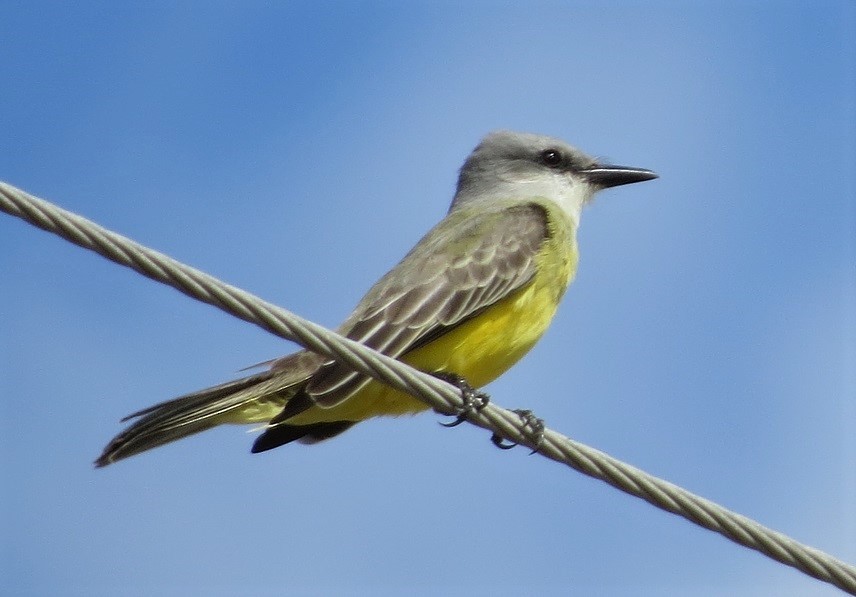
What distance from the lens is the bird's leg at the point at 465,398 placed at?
4.91 metres

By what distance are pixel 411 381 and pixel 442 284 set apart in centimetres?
203

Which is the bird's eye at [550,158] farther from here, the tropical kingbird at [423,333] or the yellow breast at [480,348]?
the yellow breast at [480,348]

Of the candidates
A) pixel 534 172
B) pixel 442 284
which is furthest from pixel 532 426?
pixel 534 172

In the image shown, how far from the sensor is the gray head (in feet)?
26.9

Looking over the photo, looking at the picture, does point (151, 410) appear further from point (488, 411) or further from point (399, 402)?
point (488, 411)

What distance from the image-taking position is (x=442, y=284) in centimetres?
645

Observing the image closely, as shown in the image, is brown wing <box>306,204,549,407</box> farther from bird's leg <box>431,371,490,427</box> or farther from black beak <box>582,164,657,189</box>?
black beak <box>582,164,657,189</box>

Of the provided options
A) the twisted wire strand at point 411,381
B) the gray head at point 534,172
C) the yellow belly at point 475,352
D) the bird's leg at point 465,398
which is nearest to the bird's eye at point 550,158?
the gray head at point 534,172

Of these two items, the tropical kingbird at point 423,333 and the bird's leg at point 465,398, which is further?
the tropical kingbird at point 423,333

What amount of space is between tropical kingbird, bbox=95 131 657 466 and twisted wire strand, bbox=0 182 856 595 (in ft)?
3.58

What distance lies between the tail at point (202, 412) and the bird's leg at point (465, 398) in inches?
29.9

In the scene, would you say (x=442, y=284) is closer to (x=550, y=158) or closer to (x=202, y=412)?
(x=202, y=412)

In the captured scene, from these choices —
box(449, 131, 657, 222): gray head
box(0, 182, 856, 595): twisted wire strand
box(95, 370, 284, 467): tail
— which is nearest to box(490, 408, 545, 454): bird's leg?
box(0, 182, 856, 595): twisted wire strand

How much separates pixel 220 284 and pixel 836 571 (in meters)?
2.19
